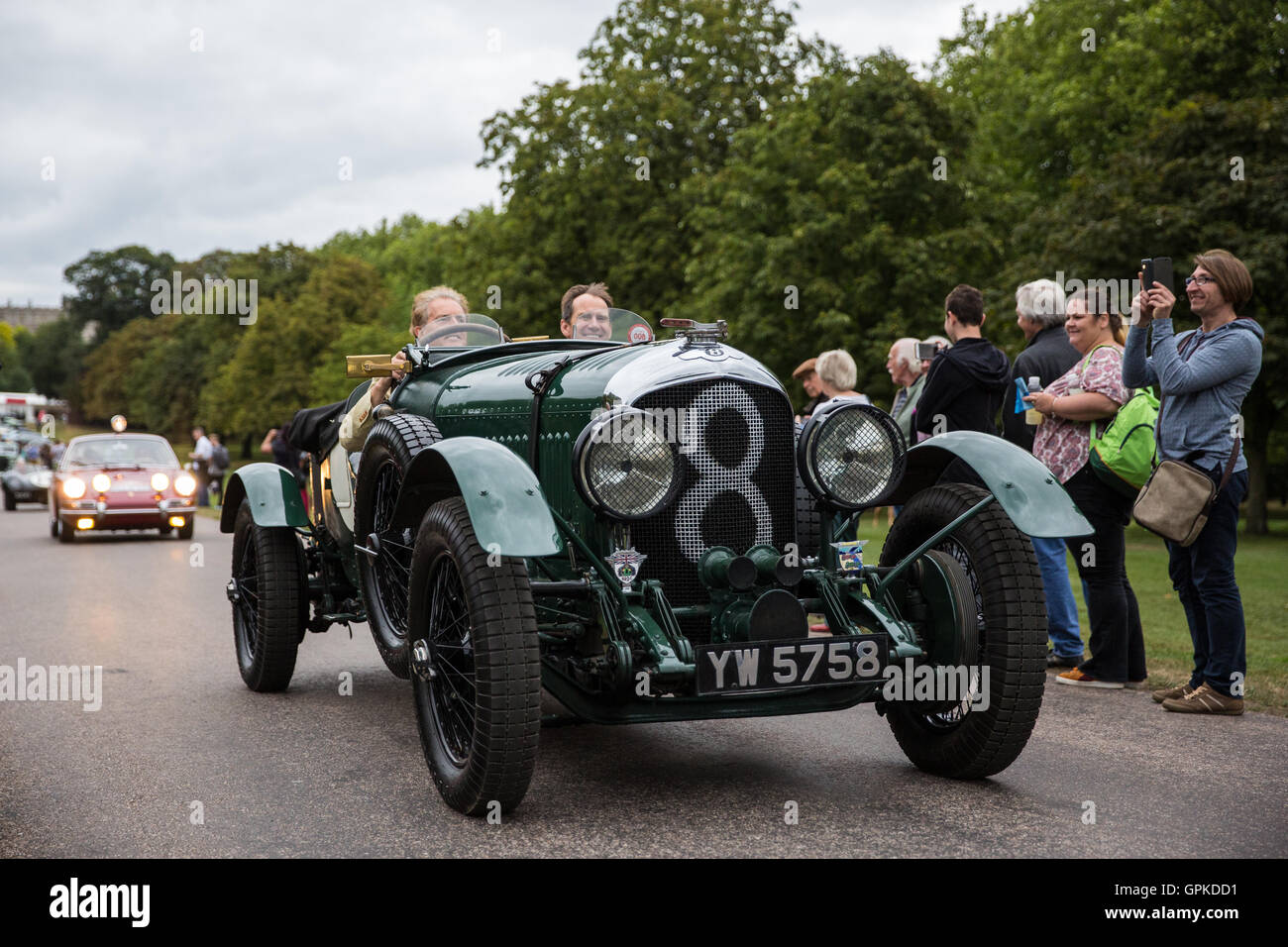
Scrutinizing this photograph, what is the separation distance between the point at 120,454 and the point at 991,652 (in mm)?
17480

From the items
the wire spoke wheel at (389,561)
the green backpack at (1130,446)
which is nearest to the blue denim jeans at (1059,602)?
the green backpack at (1130,446)

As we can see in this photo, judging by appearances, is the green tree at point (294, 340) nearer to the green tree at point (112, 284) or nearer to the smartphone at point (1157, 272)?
the smartphone at point (1157, 272)

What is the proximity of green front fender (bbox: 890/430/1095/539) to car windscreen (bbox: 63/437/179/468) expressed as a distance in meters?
16.2

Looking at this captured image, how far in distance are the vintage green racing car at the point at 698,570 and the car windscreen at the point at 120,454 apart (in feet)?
50.4

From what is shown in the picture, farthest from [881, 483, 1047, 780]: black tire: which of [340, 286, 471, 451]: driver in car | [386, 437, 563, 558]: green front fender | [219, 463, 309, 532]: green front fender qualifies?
[219, 463, 309, 532]: green front fender

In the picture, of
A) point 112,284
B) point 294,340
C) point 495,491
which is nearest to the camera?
point 495,491

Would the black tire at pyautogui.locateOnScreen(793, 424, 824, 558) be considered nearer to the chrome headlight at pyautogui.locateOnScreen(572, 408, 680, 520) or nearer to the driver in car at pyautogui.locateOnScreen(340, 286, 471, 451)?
the chrome headlight at pyautogui.locateOnScreen(572, 408, 680, 520)

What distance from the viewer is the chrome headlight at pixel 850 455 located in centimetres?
456

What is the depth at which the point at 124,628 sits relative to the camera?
917cm

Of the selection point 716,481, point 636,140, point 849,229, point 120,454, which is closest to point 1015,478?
point 716,481

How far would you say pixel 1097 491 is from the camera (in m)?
6.58

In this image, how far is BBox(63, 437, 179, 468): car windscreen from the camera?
18.9 m

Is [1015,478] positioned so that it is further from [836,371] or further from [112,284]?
[112,284]

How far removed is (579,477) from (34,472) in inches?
1189
